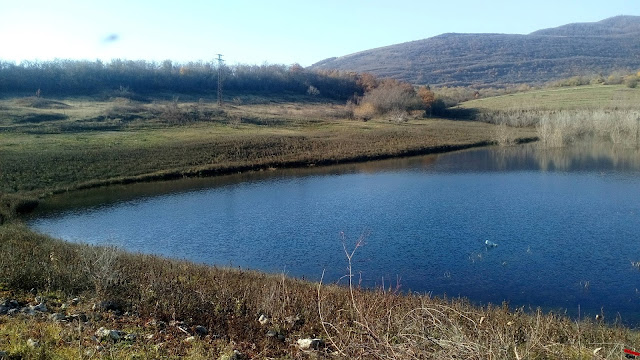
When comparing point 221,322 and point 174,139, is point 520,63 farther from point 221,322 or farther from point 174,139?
point 221,322

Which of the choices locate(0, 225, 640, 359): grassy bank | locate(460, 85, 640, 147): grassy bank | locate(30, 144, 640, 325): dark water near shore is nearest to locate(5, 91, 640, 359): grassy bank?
locate(0, 225, 640, 359): grassy bank

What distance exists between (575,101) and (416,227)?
65.3 m

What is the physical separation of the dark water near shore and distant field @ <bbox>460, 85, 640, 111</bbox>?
3383cm

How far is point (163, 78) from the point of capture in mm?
87625

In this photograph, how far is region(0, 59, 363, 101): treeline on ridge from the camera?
243 ft

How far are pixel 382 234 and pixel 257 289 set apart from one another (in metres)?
10.5

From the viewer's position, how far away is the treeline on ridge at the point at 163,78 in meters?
74.1

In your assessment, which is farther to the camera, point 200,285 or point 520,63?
point 520,63

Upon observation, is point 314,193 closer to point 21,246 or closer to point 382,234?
point 382,234

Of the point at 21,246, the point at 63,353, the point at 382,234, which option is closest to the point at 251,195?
the point at 382,234

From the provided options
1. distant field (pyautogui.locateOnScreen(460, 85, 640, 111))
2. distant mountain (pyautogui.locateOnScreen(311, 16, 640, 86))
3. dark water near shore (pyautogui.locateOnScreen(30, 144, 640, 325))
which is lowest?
dark water near shore (pyautogui.locateOnScreen(30, 144, 640, 325))

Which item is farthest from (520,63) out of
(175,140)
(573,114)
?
Result: (175,140)

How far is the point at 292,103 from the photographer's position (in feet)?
281

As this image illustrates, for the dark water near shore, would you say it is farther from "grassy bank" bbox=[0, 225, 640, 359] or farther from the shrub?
the shrub
